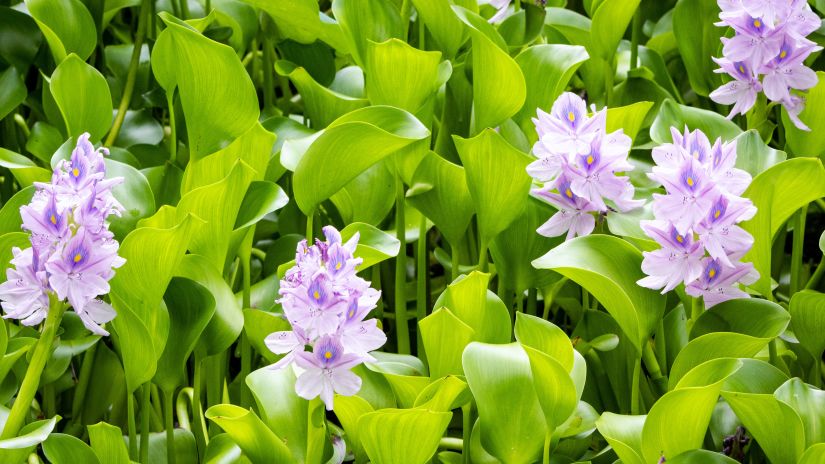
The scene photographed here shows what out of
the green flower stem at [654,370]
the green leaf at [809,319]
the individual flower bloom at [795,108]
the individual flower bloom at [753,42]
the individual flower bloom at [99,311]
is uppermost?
the individual flower bloom at [753,42]

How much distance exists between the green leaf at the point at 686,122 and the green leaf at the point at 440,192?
0.69ft

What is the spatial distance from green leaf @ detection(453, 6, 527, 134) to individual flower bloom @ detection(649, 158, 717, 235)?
29cm

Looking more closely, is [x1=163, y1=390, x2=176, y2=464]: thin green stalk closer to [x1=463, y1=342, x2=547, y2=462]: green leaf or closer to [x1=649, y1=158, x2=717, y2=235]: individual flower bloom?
[x1=463, y1=342, x2=547, y2=462]: green leaf

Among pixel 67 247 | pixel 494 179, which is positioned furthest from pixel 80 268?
pixel 494 179

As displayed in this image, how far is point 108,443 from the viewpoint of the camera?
2.95ft

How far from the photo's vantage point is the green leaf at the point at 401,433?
80 centimetres

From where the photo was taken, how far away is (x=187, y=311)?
99 cm

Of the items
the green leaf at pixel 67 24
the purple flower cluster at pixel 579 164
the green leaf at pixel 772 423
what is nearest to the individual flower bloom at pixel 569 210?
the purple flower cluster at pixel 579 164

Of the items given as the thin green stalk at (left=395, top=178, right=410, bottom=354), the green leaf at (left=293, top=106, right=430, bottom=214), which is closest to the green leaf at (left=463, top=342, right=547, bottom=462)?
the green leaf at (left=293, top=106, right=430, bottom=214)

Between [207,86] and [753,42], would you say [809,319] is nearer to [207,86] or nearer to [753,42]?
[753,42]

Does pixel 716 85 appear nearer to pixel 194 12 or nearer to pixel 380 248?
pixel 380 248

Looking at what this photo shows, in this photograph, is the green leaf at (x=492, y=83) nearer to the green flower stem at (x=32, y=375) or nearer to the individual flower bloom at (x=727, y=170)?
the individual flower bloom at (x=727, y=170)

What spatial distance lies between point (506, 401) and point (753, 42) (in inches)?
19.4

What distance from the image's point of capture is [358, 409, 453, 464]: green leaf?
0.80m
